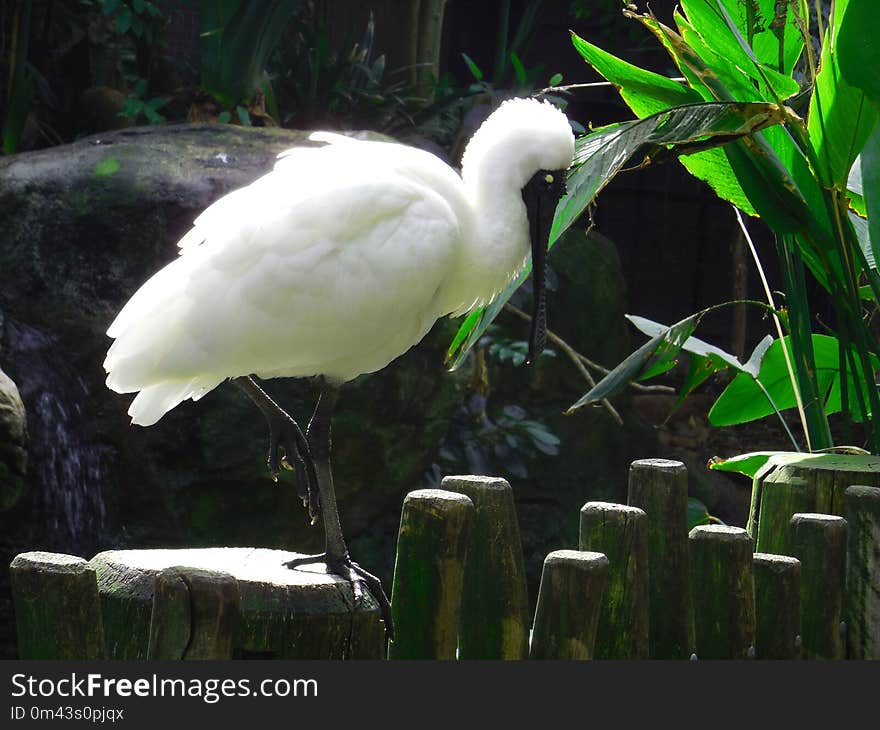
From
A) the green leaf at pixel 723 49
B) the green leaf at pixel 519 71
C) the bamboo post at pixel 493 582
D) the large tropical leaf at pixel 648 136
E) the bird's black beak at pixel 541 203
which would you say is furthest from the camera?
the green leaf at pixel 519 71

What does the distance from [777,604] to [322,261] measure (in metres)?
1.31

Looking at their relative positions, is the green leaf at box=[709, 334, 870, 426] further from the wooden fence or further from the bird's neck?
the bird's neck

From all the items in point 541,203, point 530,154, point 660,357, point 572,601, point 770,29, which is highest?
point 770,29

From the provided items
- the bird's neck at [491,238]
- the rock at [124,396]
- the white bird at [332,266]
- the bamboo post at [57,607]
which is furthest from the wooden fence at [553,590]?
the rock at [124,396]

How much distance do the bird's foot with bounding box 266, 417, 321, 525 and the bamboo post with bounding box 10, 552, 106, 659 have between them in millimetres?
1187

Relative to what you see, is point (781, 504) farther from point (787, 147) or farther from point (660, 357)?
point (787, 147)

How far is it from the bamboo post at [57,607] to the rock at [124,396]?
293cm

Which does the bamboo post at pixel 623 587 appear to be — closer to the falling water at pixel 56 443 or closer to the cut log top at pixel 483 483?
the cut log top at pixel 483 483

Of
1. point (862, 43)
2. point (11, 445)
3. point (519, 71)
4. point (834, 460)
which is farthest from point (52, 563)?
point (519, 71)

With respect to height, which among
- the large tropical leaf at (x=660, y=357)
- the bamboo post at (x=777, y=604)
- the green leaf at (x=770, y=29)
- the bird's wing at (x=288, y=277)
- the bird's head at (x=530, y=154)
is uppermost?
the green leaf at (x=770, y=29)

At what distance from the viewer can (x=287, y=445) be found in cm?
332

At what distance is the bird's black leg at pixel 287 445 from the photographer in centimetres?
329

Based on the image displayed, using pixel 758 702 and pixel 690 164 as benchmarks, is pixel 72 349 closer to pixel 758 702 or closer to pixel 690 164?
pixel 690 164

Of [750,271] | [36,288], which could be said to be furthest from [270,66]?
[750,271]
